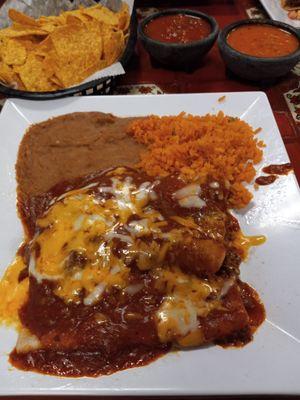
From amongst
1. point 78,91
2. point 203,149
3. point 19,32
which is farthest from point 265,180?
point 19,32

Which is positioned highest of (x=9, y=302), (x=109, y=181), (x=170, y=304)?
(x=109, y=181)

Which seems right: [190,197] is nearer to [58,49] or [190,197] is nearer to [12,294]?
[12,294]

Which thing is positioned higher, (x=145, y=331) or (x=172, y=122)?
(x=172, y=122)

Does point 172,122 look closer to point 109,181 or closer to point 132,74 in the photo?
point 109,181

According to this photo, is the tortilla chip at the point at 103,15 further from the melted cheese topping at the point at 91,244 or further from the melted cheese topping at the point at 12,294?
the melted cheese topping at the point at 12,294

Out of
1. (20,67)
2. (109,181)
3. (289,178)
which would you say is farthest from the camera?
(20,67)

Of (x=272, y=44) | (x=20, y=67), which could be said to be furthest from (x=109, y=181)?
(x=272, y=44)

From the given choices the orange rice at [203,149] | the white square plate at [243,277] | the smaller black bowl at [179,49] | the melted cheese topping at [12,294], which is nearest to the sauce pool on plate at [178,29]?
the smaller black bowl at [179,49]
